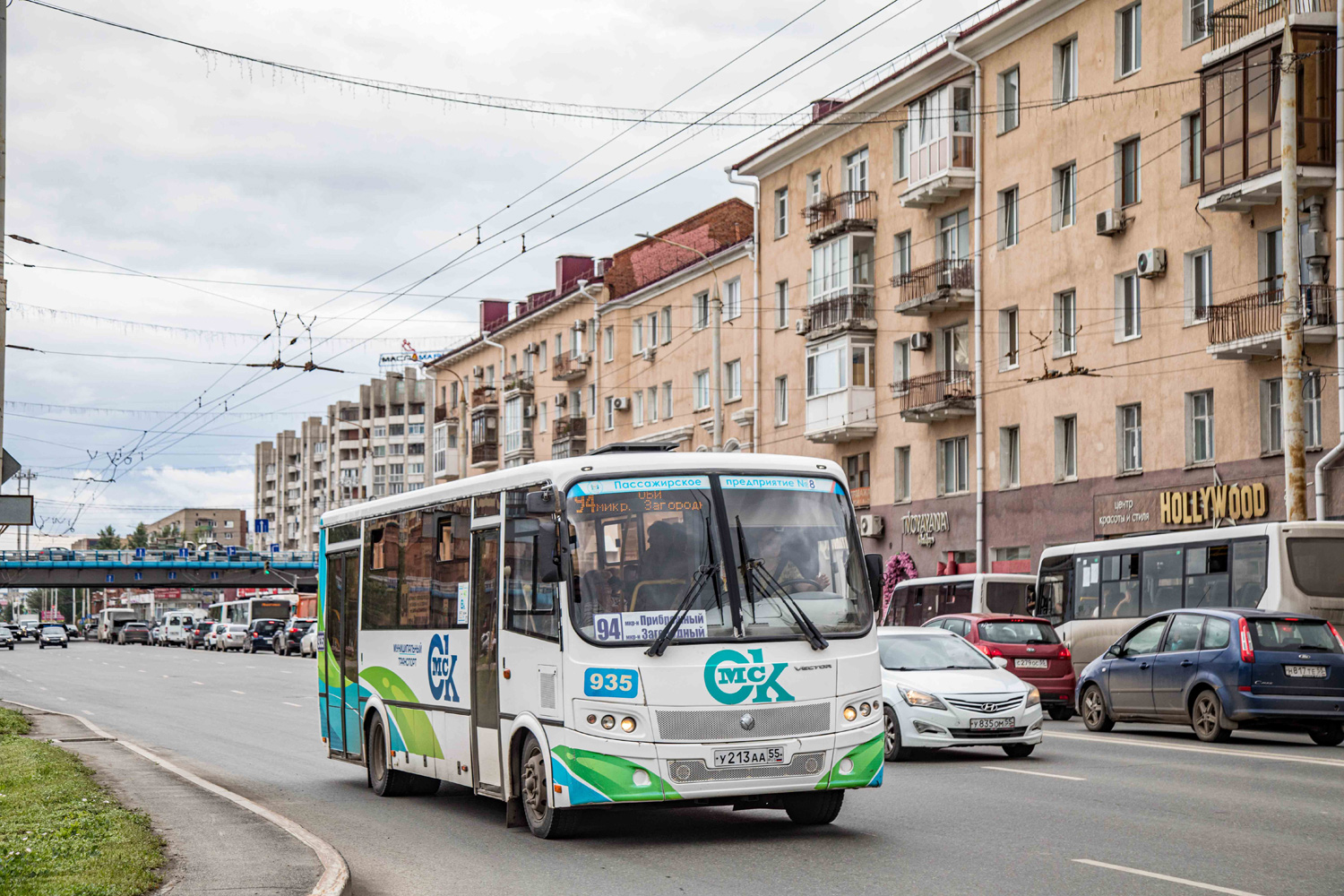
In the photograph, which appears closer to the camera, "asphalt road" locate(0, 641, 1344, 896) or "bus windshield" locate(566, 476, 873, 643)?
"asphalt road" locate(0, 641, 1344, 896)

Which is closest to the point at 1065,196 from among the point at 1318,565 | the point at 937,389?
the point at 937,389

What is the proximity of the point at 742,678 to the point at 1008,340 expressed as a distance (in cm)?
3116

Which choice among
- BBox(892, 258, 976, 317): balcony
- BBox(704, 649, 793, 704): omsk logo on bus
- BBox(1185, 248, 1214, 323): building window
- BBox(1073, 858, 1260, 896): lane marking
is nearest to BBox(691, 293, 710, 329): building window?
BBox(892, 258, 976, 317): balcony

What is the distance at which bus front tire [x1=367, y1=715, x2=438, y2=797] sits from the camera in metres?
15.0

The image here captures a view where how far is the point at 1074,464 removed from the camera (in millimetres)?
38312

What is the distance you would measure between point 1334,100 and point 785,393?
950 inches

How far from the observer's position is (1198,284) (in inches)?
1331

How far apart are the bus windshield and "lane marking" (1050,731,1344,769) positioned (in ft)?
25.1

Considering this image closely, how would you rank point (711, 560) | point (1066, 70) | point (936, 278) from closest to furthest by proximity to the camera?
point (711, 560) < point (1066, 70) < point (936, 278)

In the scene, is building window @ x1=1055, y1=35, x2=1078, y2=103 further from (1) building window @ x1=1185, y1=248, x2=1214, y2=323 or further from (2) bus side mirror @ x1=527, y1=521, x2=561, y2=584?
(2) bus side mirror @ x1=527, y1=521, x2=561, y2=584

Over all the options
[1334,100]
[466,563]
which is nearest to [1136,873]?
[466,563]

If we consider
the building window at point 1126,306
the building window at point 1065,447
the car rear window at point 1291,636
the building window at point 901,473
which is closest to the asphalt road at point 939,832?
the car rear window at point 1291,636

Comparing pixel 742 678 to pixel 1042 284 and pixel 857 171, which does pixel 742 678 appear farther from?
pixel 857 171

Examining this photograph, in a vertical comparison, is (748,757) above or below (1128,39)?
below
